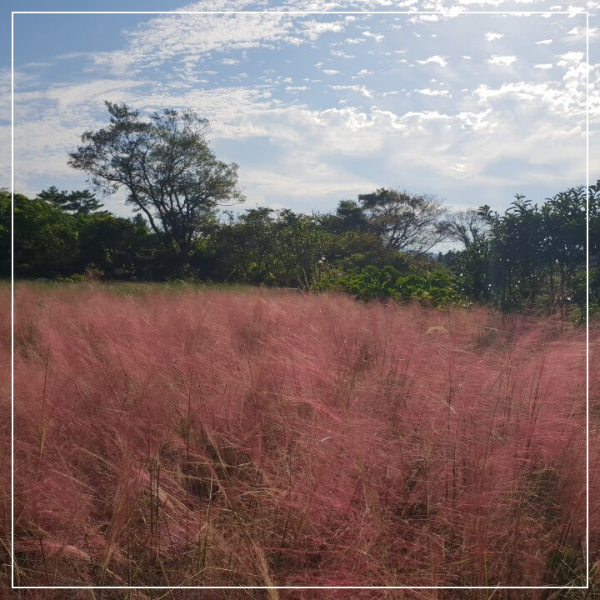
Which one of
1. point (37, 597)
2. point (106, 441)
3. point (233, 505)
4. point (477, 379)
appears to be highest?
point (477, 379)

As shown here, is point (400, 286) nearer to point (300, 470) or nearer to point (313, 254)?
point (313, 254)

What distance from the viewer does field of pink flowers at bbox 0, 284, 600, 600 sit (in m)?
1.52

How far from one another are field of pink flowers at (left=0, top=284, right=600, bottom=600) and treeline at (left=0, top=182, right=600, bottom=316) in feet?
9.10

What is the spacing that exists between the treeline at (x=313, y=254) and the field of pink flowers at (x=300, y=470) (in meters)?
2.77

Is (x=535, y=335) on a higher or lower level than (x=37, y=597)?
higher

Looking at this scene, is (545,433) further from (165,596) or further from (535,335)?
(535,335)

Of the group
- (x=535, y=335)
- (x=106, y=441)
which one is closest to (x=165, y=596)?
(x=106, y=441)

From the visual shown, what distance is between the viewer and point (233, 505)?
175 cm

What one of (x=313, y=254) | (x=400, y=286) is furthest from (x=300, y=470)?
(x=313, y=254)

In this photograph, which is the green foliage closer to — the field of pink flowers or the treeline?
the treeline

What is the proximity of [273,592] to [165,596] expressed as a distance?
295mm

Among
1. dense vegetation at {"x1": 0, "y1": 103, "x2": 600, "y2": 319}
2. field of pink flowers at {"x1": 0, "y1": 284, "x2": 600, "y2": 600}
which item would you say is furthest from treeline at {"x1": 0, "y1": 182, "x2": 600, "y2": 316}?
field of pink flowers at {"x1": 0, "y1": 284, "x2": 600, "y2": 600}

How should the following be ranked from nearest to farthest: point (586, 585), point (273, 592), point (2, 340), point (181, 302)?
1. point (273, 592)
2. point (586, 585)
3. point (2, 340)
4. point (181, 302)

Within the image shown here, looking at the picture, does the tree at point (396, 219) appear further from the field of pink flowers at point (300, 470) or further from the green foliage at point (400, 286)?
the field of pink flowers at point (300, 470)
